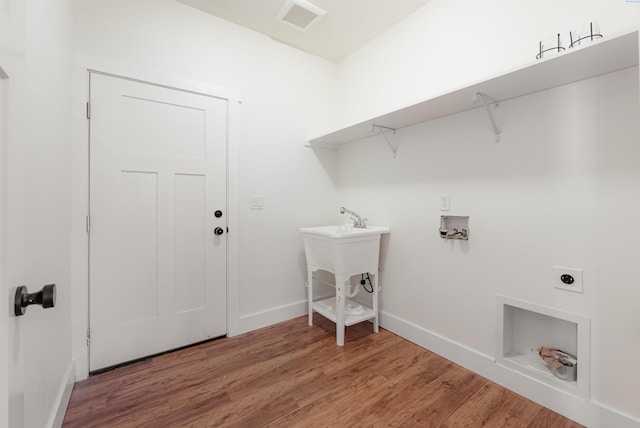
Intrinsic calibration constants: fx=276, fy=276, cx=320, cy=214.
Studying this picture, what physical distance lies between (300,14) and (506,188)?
197 cm

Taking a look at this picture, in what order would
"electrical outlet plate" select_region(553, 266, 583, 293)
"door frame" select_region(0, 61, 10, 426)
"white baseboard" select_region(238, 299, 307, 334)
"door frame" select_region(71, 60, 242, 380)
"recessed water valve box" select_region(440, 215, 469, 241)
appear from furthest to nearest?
"white baseboard" select_region(238, 299, 307, 334) < "recessed water valve box" select_region(440, 215, 469, 241) < "door frame" select_region(71, 60, 242, 380) < "electrical outlet plate" select_region(553, 266, 583, 293) < "door frame" select_region(0, 61, 10, 426)

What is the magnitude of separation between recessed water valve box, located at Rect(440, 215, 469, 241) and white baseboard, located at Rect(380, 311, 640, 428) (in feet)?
2.39

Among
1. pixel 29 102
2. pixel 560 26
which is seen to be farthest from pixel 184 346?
pixel 560 26

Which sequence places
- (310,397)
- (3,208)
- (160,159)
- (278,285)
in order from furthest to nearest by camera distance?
(278,285), (160,159), (310,397), (3,208)

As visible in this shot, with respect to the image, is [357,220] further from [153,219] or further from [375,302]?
[153,219]

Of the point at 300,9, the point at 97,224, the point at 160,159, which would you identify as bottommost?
the point at 97,224

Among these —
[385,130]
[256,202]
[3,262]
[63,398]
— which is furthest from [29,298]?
[385,130]

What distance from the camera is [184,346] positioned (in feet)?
6.75

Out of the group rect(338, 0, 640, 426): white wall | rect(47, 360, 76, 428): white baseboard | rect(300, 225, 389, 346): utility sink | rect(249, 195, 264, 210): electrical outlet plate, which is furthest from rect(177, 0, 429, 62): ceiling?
rect(47, 360, 76, 428): white baseboard

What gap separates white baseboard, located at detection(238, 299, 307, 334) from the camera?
2.32m

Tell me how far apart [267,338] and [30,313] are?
1.56m

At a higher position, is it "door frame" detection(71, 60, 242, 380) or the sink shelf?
"door frame" detection(71, 60, 242, 380)

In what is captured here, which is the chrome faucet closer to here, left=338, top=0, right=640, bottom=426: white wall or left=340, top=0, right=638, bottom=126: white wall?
left=338, top=0, right=640, bottom=426: white wall

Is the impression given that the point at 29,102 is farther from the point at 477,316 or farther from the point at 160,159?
the point at 477,316
